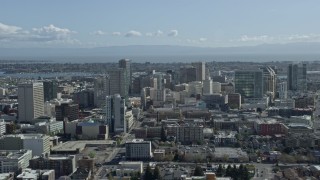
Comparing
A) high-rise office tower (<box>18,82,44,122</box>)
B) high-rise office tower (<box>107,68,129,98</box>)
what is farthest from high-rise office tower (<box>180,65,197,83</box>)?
high-rise office tower (<box>18,82,44,122</box>)

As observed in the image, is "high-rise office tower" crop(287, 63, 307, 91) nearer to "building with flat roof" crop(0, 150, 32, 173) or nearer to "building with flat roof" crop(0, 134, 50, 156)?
"building with flat roof" crop(0, 134, 50, 156)

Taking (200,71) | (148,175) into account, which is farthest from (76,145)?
(200,71)

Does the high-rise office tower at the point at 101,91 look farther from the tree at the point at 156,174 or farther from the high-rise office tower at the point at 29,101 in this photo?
the tree at the point at 156,174

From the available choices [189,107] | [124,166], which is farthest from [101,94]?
[124,166]

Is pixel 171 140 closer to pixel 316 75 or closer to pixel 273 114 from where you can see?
pixel 273 114

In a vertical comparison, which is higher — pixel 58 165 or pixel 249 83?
pixel 249 83

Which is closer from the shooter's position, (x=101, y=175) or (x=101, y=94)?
(x=101, y=175)

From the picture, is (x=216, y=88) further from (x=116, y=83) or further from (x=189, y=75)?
(x=116, y=83)
